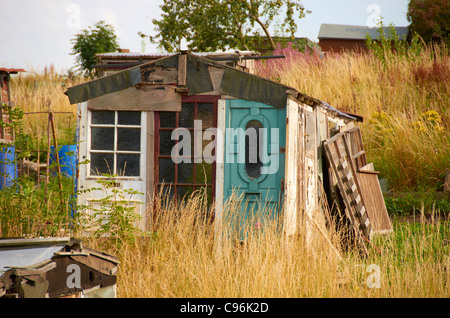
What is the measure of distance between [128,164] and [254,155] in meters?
1.99

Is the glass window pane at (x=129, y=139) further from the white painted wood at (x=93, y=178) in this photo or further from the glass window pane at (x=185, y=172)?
the glass window pane at (x=185, y=172)

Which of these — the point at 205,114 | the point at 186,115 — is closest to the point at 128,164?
the point at 186,115

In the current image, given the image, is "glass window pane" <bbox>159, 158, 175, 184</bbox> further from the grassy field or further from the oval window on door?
the oval window on door

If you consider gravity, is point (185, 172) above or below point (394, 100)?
below

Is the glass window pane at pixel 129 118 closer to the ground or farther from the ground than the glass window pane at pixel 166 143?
farther from the ground

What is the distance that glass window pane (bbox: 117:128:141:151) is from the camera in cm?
813

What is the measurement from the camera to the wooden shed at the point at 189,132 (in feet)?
25.5

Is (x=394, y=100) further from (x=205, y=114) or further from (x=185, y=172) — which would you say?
(x=185, y=172)

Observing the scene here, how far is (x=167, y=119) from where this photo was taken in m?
8.15

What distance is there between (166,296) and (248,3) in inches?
565

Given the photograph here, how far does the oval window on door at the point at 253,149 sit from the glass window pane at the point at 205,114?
61 centimetres

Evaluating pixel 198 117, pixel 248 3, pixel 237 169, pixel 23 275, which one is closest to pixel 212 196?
pixel 237 169

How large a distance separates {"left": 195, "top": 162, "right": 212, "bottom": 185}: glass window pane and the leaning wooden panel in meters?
3.18

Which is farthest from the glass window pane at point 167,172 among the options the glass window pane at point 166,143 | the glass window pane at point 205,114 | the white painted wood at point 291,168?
the white painted wood at point 291,168
